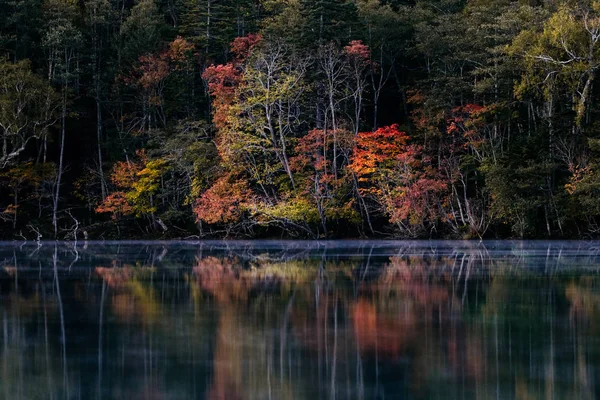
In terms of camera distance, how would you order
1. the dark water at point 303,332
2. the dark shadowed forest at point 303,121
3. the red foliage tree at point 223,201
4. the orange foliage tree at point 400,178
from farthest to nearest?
the red foliage tree at point 223,201, the orange foliage tree at point 400,178, the dark shadowed forest at point 303,121, the dark water at point 303,332

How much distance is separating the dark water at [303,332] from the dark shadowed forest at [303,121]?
1622 centimetres

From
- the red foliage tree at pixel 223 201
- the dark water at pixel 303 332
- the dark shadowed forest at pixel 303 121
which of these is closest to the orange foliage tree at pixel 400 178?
the dark shadowed forest at pixel 303 121

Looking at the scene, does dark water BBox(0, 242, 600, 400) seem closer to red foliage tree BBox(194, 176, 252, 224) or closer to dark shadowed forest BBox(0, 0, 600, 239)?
dark shadowed forest BBox(0, 0, 600, 239)

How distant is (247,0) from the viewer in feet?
151

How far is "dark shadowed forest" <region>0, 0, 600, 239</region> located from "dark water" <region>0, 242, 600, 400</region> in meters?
16.2

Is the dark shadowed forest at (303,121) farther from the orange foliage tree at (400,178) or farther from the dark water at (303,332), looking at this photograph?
the dark water at (303,332)

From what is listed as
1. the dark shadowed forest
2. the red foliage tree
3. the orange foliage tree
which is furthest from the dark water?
the red foliage tree

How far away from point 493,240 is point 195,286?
22031 mm

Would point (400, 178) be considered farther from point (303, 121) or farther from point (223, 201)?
point (223, 201)

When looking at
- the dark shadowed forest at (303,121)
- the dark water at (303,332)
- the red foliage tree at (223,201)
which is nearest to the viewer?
the dark water at (303,332)

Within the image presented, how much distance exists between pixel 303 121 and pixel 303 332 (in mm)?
29303

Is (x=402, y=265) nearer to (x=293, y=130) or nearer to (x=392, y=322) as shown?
(x=392, y=322)

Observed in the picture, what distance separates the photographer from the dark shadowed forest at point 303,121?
37.0m

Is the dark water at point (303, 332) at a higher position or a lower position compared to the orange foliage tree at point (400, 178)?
lower
